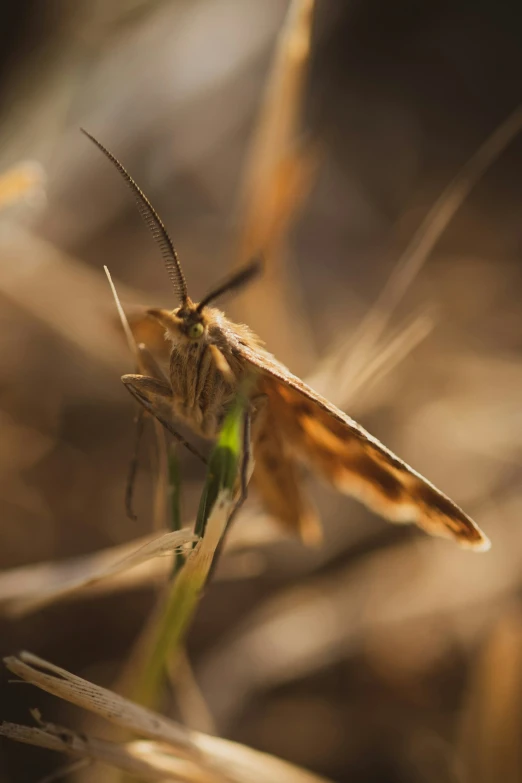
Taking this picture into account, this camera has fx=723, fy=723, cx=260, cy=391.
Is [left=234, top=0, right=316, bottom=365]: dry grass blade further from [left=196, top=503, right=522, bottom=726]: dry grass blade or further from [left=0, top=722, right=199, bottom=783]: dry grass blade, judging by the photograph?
[left=0, top=722, right=199, bottom=783]: dry grass blade

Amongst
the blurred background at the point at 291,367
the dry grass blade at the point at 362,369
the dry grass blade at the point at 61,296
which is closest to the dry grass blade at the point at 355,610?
the blurred background at the point at 291,367

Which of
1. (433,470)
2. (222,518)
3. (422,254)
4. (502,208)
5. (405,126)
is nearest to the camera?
(222,518)

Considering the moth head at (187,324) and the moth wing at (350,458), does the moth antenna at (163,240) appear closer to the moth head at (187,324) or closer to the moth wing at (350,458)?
the moth head at (187,324)

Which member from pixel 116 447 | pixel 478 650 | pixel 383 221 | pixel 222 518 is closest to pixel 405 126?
pixel 383 221

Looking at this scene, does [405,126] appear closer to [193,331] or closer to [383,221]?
[383,221]

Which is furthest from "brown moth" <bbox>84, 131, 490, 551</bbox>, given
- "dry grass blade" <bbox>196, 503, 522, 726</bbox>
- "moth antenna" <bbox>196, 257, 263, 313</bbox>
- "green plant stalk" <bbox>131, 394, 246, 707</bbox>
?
"dry grass blade" <bbox>196, 503, 522, 726</bbox>

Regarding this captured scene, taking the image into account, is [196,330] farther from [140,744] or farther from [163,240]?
[140,744]
